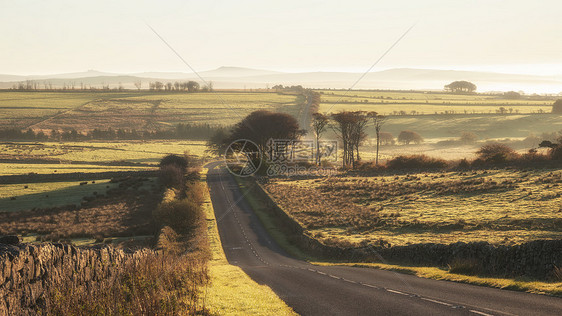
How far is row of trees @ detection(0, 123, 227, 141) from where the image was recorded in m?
158

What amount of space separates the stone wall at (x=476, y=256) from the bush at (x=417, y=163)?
51751 mm

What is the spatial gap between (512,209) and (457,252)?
65.4 feet

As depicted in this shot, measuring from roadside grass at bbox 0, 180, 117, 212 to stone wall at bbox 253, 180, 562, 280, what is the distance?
50.2m

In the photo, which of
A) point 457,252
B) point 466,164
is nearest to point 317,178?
point 466,164

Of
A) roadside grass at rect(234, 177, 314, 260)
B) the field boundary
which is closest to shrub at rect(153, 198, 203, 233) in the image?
roadside grass at rect(234, 177, 314, 260)

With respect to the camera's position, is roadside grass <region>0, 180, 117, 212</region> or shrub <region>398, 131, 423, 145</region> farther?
shrub <region>398, 131, 423, 145</region>

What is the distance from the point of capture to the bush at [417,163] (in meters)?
88.1

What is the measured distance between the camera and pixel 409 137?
543 ft

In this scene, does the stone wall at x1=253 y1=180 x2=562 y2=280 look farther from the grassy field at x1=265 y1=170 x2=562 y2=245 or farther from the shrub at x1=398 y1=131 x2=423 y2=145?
the shrub at x1=398 y1=131 x2=423 y2=145

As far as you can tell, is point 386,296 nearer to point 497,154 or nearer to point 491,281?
point 491,281

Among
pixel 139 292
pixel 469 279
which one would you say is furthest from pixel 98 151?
pixel 139 292

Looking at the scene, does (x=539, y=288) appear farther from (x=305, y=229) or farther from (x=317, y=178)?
(x=317, y=178)

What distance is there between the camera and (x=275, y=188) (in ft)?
263

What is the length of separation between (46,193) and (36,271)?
75108 mm
